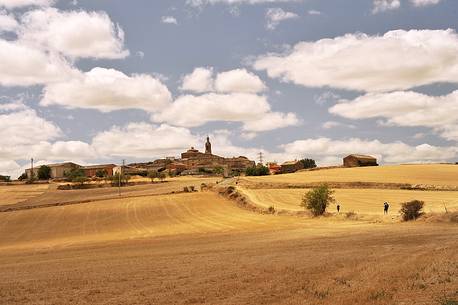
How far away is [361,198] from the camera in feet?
245

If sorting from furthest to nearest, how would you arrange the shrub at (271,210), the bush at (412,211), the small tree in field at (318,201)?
the shrub at (271,210)
the small tree in field at (318,201)
the bush at (412,211)

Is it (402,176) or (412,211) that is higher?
(402,176)

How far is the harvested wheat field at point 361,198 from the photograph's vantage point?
2458 inches

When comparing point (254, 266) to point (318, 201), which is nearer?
point (254, 266)

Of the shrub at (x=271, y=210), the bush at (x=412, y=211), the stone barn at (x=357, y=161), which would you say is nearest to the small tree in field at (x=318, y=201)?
the shrub at (x=271, y=210)

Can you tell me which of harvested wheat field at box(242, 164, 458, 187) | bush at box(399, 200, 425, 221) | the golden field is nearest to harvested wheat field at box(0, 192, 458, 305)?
the golden field

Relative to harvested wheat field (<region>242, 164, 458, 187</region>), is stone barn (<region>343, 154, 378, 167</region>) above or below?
above

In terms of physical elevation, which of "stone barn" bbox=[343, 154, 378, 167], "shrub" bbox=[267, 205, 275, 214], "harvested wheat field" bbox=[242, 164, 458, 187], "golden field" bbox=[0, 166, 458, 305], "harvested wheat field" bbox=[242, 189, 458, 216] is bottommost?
"golden field" bbox=[0, 166, 458, 305]

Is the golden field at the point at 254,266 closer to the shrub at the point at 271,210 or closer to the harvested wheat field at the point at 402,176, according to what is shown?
the shrub at the point at 271,210

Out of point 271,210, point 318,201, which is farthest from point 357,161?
point 318,201

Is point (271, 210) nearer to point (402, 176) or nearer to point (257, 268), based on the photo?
point (257, 268)

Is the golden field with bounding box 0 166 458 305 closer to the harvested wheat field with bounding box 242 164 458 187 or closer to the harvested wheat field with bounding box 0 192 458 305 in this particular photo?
the harvested wheat field with bounding box 0 192 458 305

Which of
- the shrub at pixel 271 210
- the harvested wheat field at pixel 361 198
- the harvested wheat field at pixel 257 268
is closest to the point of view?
the harvested wheat field at pixel 257 268

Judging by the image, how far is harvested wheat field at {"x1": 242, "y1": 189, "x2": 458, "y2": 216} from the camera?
62422 millimetres
